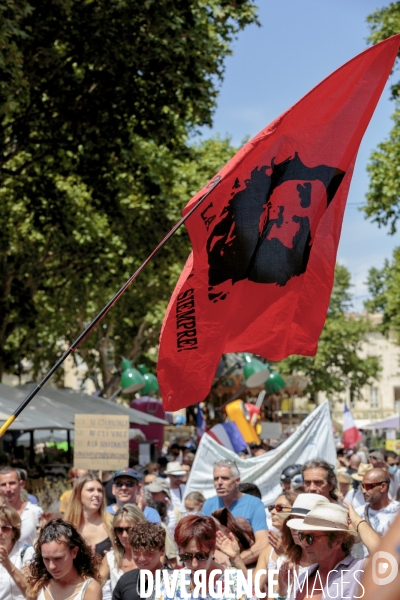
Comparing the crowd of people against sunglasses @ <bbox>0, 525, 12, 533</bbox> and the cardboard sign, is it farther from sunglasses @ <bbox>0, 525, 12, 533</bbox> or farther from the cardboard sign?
the cardboard sign

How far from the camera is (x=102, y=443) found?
11.3 metres

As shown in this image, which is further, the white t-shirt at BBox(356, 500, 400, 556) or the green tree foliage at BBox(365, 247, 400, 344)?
the green tree foliage at BBox(365, 247, 400, 344)

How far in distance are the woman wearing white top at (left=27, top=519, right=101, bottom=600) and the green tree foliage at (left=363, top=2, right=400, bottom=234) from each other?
54.7 feet

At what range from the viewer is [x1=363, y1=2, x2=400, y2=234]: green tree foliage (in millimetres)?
20562

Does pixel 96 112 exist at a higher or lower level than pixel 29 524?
higher

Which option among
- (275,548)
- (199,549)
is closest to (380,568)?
(199,549)

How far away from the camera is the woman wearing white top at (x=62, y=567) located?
4703mm

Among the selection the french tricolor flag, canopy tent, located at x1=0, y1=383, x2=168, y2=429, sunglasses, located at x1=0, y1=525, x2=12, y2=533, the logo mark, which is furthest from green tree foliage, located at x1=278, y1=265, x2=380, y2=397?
the logo mark

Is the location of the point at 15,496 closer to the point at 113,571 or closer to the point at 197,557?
the point at 113,571

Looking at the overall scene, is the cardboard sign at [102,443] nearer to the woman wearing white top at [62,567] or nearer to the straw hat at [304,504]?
the woman wearing white top at [62,567]

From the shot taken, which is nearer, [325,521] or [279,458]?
[325,521]

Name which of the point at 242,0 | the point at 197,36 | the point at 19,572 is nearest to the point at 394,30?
the point at 242,0

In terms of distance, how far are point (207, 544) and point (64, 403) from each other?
669 inches

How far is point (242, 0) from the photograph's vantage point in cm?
1798
